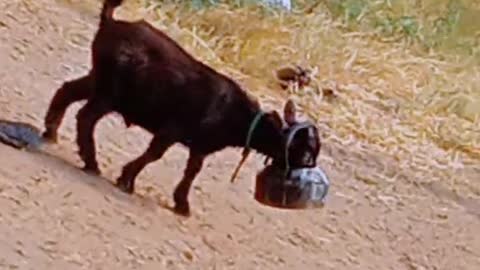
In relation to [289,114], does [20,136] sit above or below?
below

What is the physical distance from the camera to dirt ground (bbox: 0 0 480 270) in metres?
5.50

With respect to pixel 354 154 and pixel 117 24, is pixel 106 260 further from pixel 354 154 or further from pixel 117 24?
pixel 354 154

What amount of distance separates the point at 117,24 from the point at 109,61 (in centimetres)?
17

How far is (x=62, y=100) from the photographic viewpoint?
6.14m

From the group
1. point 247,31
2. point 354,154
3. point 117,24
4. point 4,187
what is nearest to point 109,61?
point 117,24

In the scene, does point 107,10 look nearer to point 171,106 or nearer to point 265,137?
point 171,106

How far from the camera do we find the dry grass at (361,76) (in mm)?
8273

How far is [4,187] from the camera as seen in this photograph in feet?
18.5

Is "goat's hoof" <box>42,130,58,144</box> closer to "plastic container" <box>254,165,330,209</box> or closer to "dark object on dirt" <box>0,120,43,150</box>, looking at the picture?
"dark object on dirt" <box>0,120,43,150</box>

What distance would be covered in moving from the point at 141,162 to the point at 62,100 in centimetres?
45

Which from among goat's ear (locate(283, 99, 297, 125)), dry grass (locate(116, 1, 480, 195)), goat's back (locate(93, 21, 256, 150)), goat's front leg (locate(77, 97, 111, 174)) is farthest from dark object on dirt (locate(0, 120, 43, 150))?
dry grass (locate(116, 1, 480, 195))

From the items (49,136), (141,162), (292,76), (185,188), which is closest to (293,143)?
(185,188)

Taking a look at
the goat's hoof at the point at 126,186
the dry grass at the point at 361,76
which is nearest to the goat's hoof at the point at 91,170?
the goat's hoof at the point at 126,186

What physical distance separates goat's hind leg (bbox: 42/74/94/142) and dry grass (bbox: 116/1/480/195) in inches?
83.4
